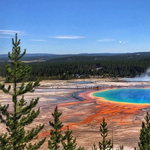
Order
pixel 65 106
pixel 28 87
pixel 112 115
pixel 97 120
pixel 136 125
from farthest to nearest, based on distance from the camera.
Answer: pixel 65 106
pixel 112 115
pixel 97 120
pixel 136 125
pixel 28 87

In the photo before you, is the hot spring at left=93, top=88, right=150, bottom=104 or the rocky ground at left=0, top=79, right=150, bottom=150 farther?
the hot spring at left=93, top=88, right=150, bottom=104

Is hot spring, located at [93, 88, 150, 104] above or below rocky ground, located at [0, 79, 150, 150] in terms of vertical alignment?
above

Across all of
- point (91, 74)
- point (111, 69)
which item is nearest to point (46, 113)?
point (91, 74)

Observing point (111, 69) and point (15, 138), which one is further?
point (111, 69)

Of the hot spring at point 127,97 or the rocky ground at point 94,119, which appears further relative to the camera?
the hot spring at point 127,97

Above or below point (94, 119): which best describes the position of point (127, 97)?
above

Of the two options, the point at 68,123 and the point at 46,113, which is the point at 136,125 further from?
the point at 46,113

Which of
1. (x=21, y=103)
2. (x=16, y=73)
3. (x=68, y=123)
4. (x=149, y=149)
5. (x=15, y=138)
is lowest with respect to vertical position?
(x=68, y=123)

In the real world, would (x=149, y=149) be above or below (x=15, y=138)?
below

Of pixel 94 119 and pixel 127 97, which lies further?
pixel 127 97

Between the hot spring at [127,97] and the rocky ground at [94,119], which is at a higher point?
the hot spring at [127,97]

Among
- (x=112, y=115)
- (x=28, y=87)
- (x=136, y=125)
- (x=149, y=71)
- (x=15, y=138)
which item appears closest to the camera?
(x=15, y=138)
